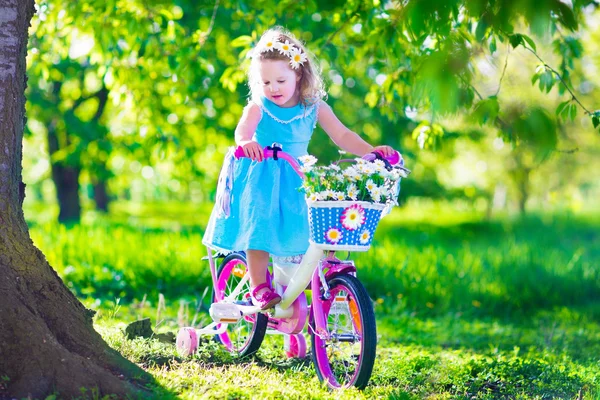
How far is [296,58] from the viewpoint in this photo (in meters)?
3.63

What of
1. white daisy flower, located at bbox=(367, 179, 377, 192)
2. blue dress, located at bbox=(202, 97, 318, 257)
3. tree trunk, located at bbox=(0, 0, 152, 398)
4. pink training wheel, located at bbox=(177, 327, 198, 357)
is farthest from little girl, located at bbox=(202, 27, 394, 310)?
tree trunk, located at bbox=(0, 0, 152, 398)

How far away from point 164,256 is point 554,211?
9.25 metres

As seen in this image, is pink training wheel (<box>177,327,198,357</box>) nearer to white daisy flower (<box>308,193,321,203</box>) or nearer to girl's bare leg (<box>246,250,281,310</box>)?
girl's bare leg (<box>246,250,281,310</box>)

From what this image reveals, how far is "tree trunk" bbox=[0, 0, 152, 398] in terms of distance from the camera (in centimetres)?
312

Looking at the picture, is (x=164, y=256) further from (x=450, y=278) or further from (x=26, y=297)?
(x=26, y=297)

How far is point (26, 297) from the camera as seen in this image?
3336 millimetres

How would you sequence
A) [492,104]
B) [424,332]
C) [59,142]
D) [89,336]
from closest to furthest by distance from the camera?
[89,336] → [492,104] → [424,332] → [59,142]

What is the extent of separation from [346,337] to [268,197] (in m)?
0.77

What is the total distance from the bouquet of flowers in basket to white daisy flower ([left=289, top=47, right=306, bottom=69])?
58 centimetres

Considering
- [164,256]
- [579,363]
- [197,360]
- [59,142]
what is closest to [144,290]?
[164,256]

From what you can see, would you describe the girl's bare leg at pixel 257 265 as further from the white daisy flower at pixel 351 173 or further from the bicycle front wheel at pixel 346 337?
the white daisy flower at pixel 351 173

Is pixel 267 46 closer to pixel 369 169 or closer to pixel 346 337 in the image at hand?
pixel 369 169

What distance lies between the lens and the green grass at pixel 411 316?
3785mm

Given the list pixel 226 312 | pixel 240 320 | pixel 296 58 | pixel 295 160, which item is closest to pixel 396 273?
pixel 240 320
